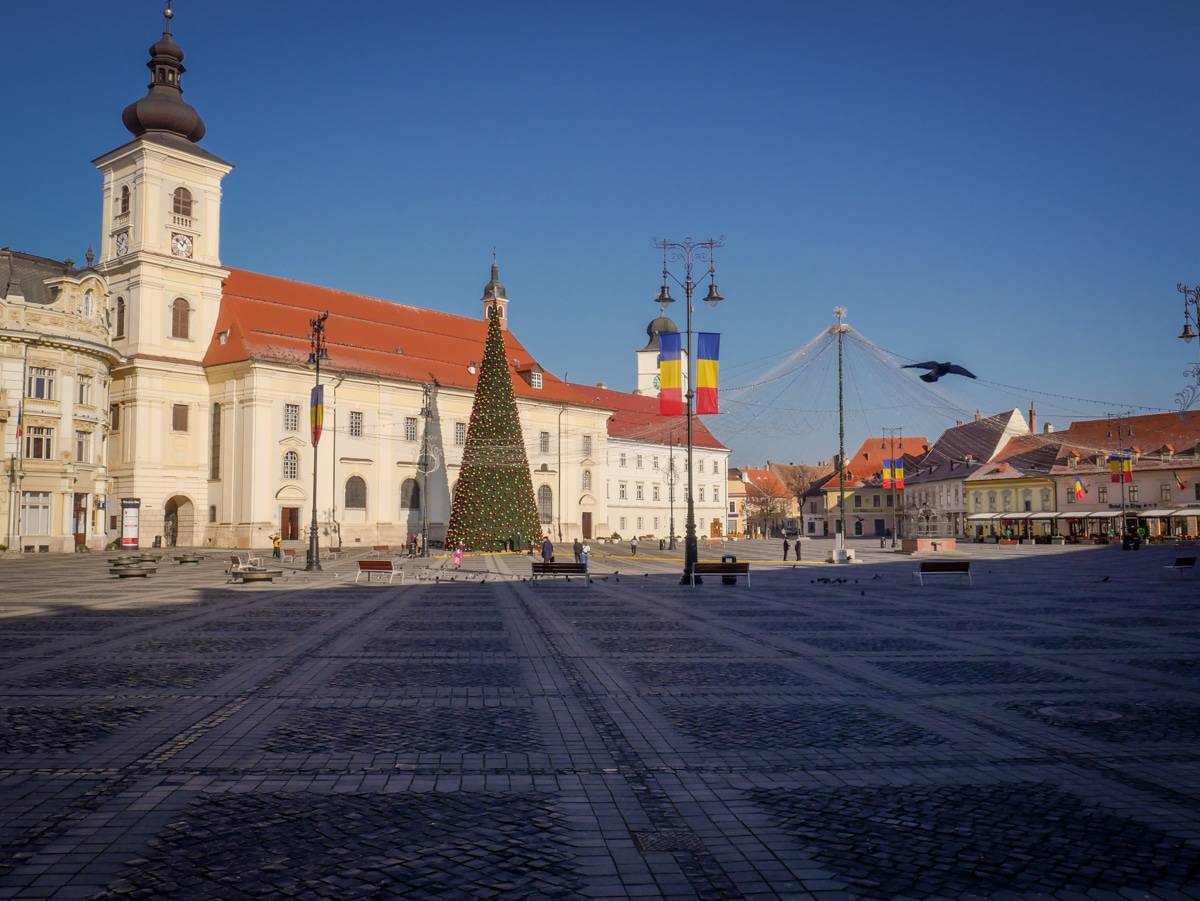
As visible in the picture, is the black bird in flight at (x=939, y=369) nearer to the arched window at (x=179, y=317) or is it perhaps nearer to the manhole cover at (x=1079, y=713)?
the manhole cover at (x=1079, y=713)

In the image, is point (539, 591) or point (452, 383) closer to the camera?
point (539, 591)

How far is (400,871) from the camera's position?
5.39 meters

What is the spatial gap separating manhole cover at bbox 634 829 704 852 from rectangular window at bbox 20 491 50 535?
169ft

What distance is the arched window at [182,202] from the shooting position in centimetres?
5928

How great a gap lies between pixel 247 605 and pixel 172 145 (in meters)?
46.1

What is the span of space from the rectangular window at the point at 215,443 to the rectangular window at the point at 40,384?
10.9 metres

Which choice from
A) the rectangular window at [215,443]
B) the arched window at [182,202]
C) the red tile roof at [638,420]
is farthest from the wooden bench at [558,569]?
the red tile roof at [638,420]

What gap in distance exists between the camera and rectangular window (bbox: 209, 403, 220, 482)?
196 ft

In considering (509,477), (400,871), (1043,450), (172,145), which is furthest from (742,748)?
(1043,450)

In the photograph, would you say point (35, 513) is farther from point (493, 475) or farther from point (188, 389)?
point (493, 475)

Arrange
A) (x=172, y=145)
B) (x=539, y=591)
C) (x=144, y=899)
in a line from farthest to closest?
1. (x=172, y=145)
2. (x=539, y=591)
3. (x=144, y=899)

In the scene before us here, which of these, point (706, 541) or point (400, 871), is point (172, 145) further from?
point (400, 871)

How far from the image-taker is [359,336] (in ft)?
225

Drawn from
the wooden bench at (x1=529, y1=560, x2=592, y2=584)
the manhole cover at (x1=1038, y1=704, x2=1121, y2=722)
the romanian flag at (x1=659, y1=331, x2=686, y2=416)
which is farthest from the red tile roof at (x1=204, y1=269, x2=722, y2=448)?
the manhole cover at (x1=1038, y1=704, x2=1121, y2=722)
